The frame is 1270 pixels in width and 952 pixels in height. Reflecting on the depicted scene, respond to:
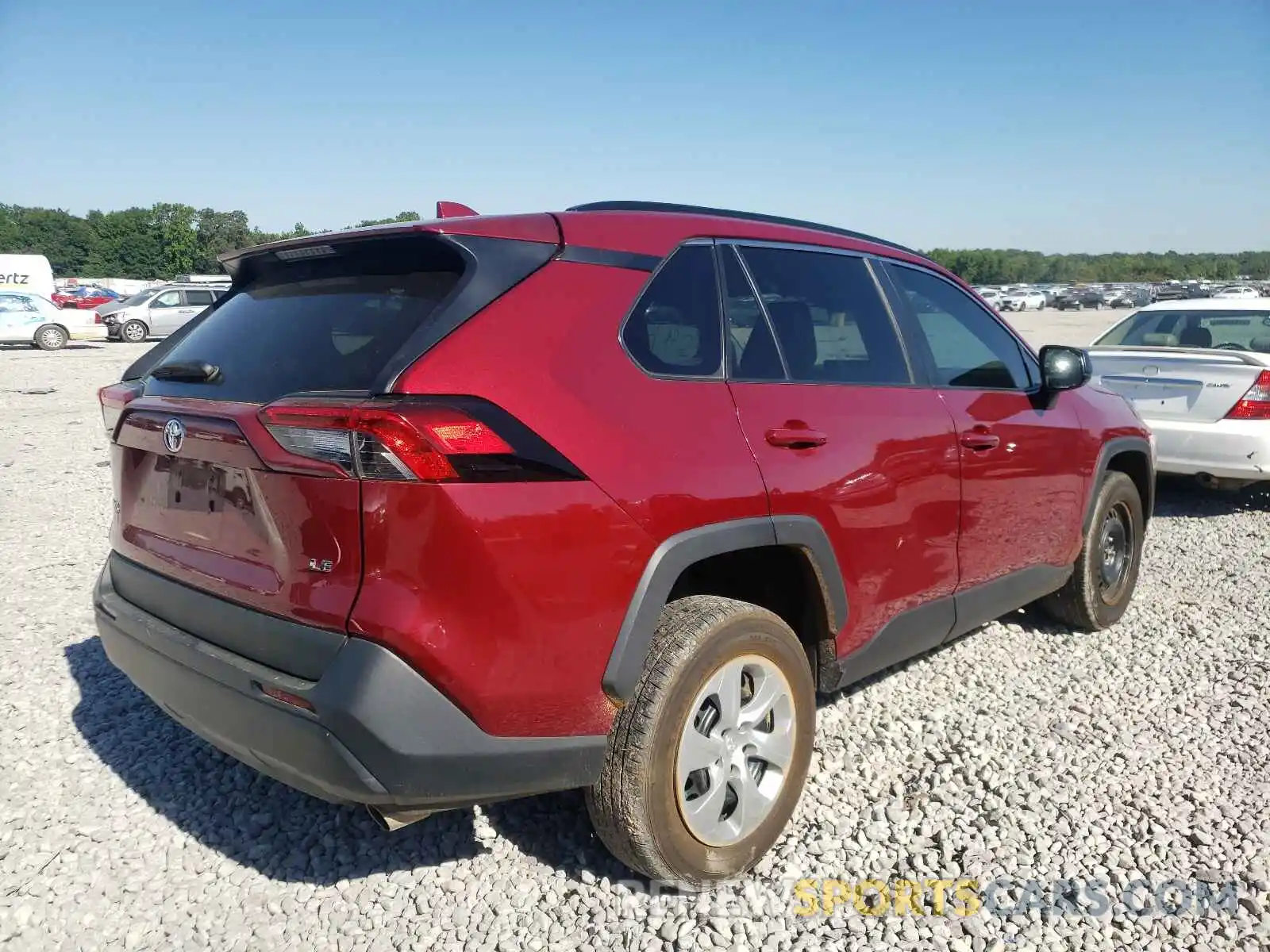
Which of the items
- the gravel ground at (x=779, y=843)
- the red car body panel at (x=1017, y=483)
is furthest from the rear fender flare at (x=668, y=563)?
the red car body panel at (x=1017, y=483)

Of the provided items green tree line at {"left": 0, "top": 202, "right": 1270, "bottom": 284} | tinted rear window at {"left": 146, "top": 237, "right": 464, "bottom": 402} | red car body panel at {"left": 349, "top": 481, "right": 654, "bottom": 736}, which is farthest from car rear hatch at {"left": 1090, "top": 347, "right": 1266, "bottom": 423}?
green tree line at {"left": 0, "top": 202, "right": 1270, "bottom": 284}

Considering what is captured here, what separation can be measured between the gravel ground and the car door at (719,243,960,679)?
527mm

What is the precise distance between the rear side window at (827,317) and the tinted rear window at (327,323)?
0.96 m

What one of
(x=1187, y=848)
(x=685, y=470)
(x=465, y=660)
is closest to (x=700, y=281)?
(x=685, y=470)

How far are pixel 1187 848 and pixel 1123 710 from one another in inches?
39.6

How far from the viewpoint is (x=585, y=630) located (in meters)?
2.18

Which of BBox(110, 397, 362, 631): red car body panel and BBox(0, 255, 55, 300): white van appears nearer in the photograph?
BBox(110, 397, 362, 631): red car body panel

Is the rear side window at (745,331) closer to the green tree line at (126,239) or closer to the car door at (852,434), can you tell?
the car door at (852,434)

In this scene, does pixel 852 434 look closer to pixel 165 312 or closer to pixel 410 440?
pixel 410 440

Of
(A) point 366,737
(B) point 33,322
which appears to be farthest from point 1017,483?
(B) point 33,322

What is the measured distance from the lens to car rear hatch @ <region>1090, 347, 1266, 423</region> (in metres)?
6.46

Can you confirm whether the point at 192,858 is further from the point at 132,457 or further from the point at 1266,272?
the point at 1266,272

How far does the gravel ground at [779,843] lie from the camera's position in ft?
8.07

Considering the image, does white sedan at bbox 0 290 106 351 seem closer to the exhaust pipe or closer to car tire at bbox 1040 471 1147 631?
car tire at bbox 1040 471 1147 631
